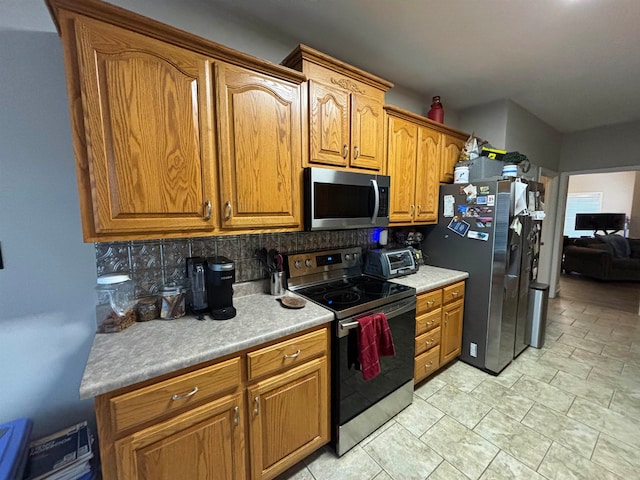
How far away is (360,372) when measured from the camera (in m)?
1.53

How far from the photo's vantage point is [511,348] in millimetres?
2402

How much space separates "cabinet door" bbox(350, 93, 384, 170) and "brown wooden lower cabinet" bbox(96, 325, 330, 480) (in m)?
1.18

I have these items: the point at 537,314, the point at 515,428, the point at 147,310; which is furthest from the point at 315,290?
the point at 537,314

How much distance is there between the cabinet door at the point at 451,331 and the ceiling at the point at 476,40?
200cm

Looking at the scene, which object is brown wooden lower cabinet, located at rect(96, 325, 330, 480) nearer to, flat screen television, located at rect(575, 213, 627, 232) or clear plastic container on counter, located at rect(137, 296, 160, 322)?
clear plastic container on counter, located at rect(137, 296, 160, 322)

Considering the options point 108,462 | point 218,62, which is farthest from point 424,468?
point 218,62

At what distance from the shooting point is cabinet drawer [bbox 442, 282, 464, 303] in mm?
2150

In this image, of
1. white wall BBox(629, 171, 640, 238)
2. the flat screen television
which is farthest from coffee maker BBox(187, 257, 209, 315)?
white wall BBox(629, 171, 640, 238)

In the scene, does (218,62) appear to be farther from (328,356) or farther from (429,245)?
(429,245)

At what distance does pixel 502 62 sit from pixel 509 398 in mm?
2640

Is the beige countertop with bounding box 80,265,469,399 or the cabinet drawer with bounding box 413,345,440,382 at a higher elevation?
the beige countertop with bounding box 80,265,469,399

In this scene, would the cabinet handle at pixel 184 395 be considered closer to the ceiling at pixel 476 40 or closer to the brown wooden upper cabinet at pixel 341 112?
the brown wooden upper cabinet at pixel 341 112

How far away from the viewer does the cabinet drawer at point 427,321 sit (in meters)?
1.98

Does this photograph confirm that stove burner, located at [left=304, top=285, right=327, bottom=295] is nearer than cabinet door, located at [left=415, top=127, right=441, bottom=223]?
Yes
